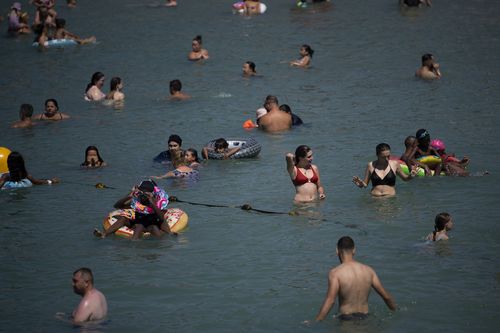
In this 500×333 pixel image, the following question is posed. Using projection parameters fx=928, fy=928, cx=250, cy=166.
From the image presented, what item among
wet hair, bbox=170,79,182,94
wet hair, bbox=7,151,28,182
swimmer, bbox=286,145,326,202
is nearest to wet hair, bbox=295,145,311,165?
swimmer, bbox=286,145,326,202

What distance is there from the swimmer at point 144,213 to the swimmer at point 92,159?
4629 mm

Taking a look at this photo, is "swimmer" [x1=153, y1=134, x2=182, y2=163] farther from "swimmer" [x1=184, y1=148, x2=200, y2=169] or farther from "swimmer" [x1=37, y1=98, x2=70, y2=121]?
"swimmer" [x1=37, y1=98, x2=70, y2=121]

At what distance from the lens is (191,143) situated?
22.0m

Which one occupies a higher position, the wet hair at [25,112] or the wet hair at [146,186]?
the wet hair at [25,112]

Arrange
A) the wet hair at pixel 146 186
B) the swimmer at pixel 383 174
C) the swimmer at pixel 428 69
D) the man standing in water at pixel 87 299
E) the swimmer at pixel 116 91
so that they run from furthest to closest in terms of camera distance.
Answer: the swimmer at pixel 428 69 < the swimmer at pixel 116 91 < the swimmer at pixel 383 174 < the wet hair at pixel 146 186 < the man standing in water at pixel 87 299

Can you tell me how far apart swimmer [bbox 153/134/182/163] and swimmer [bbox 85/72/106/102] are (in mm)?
7028

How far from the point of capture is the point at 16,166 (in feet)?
60.3

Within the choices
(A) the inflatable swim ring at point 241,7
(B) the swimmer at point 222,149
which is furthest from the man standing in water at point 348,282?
(A) the inflatable swim ring at point 241,7

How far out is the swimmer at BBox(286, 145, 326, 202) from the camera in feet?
53.8

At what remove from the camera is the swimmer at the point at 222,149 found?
794 inches

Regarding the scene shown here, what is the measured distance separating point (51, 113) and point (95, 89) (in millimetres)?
2694

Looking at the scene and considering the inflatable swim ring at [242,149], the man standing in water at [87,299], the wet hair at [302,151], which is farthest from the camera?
the inflatable swim ring at [242,149]

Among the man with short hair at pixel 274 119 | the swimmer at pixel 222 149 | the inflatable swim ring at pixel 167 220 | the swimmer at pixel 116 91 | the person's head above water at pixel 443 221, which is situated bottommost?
the inflatable swim ring at pixel 167 220

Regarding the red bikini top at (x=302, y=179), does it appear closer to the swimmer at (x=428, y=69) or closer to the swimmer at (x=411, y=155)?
the swimmer at (x=411, y=155)
